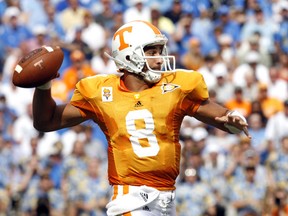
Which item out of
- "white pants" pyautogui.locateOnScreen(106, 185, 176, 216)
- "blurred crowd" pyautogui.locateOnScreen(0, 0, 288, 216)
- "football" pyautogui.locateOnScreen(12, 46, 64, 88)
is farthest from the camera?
"blurred crowd" pyautogui.locateOnScreen(0, 0, 288, 216)

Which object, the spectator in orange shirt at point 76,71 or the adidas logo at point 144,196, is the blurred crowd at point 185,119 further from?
the adidas logo at point 144,196

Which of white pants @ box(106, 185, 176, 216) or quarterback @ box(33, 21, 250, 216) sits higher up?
quarterback @ box(33, 21, 250, 216)

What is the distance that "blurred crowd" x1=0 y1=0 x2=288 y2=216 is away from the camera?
10695 millimetres

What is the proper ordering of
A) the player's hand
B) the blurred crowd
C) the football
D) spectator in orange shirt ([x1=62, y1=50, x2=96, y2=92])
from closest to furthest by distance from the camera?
the player's hand < the football < the blurred crowd < spectator in orange shirt ([x1=62, y1=50, x2=96, y2=92])

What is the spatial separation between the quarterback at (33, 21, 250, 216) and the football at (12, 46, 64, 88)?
0.11 meters

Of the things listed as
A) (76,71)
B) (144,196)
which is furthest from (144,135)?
(76,71)

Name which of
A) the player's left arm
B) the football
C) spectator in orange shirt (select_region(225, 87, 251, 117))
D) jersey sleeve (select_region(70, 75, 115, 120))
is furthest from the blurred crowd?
the football

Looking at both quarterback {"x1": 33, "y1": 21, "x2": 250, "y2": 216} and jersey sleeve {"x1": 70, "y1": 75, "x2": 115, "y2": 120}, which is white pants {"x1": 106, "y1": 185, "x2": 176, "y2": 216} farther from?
jersey sleeve {"x1": 70, "y1": 75, "x2": 115, "y2": 120}

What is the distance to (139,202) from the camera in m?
5.86

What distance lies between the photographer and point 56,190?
1102 cm

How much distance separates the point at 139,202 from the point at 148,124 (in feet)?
1.62

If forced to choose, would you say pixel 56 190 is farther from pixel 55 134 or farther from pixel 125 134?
pixel 125 134

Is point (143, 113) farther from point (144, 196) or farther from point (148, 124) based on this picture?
point (144, 196)

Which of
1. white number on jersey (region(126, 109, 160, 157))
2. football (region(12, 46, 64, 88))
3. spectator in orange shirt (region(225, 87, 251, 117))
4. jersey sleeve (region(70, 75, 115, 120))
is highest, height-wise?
football (region(12, 46, 64, 88))
